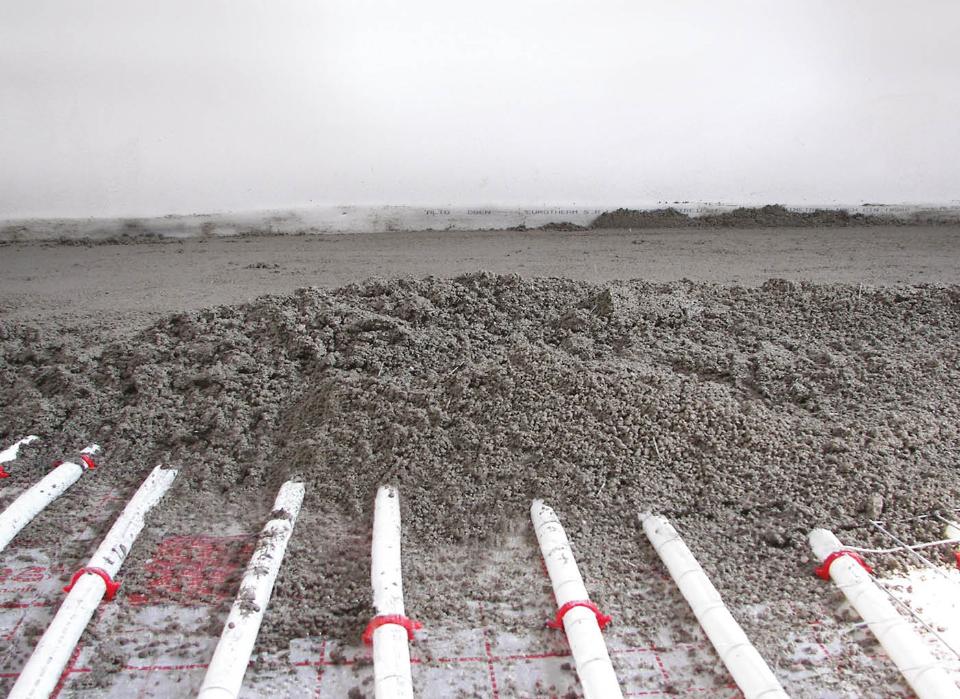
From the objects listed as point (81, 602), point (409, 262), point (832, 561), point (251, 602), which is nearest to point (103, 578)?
point (81, 602)

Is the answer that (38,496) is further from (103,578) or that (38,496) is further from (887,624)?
→ (887,624)

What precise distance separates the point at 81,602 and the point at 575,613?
115cm

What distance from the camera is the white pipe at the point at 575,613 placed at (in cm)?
141

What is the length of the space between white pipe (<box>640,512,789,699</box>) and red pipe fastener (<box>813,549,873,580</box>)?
305mm

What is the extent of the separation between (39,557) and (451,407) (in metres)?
1.21

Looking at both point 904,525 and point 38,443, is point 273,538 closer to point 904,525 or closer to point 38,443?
point 38,443

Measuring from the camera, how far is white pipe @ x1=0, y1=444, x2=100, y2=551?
1.92 metres

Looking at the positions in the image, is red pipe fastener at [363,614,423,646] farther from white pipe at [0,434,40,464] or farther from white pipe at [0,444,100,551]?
white pipe at [0,434,40,464]

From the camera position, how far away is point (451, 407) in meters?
2.23

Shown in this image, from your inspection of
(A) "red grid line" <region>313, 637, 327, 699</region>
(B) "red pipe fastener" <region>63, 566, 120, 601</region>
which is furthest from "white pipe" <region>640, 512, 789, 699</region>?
(B) "red pipe fastener" <region>63, 566, 120, 601</region>

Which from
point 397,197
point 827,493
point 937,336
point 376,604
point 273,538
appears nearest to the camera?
point 376,604

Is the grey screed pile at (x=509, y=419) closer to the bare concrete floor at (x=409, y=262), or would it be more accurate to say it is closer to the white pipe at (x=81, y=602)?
the white pipe at (x=81, y=602)

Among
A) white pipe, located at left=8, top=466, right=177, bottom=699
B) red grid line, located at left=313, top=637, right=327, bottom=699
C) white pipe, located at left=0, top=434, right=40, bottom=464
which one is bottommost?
red grid line, located at left=313, top=637, right=327, bottom=699

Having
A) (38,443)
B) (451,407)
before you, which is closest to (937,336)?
(451,407)
